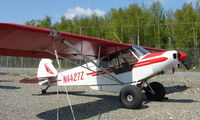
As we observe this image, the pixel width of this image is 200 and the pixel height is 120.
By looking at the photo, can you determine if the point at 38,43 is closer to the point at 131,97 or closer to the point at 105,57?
the point at 105,57

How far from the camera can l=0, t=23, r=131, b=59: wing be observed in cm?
468

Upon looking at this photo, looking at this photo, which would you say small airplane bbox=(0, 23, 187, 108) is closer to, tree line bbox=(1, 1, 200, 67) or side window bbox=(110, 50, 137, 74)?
side window bbox=(110, 50, 137, 74)

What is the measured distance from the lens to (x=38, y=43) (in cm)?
598

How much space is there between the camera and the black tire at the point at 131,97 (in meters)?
6.04

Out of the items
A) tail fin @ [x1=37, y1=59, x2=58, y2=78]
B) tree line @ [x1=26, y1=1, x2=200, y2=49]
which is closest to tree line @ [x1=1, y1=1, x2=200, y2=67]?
tree line @ [x1=26, y1=1, x2=200, y2=49]

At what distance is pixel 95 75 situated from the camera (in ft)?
26.4

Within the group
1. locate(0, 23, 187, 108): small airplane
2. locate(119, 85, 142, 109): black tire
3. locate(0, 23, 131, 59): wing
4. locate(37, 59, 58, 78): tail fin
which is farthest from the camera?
locate(37, 59, 58, 78): tail fin

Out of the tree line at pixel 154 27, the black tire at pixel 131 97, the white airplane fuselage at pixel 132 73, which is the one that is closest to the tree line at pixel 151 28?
the tree line at pixel 154 27

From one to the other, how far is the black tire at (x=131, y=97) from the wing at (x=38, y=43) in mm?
1813

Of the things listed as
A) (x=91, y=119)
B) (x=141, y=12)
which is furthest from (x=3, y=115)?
(x=141, y=12)

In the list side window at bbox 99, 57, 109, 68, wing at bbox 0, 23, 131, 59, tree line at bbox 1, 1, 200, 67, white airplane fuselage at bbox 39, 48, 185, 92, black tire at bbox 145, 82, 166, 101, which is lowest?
black tire at bbox 145, 82, 166, 101

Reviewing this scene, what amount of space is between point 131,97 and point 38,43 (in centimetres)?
345

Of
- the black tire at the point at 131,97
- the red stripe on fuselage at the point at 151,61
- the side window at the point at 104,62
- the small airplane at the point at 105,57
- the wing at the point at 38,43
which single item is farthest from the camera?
the side window at the point at 104,62

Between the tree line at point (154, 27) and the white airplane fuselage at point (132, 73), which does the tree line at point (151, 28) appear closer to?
the tree line at point (154, 27)
